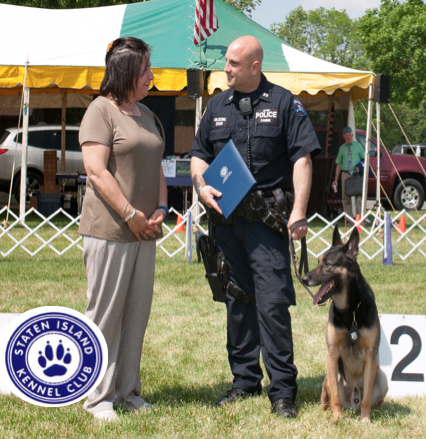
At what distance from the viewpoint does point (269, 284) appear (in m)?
3.00

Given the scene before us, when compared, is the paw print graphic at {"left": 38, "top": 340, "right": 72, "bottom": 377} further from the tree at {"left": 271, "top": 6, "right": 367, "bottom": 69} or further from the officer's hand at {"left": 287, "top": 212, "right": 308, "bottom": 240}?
the tree at {"left": 271, "top": 6, "right": 367, "bottom": 69}

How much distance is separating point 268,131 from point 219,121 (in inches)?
12.3

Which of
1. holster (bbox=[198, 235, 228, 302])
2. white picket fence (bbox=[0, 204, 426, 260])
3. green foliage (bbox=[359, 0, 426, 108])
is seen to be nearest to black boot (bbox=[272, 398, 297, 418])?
holster (bbox=[198, 235, 228, 302])

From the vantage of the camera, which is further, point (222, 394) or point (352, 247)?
point (222, 394)

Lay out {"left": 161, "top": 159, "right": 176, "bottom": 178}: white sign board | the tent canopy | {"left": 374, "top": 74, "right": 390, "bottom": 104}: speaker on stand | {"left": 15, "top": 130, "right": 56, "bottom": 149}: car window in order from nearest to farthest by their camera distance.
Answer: the tent canopy
{"left": 374, "top": 74, "right": 390, "bottom": 104}: speaker on stand
{"left": 161, "top": 159, "right": 176, "bottom": 178}: white sign board
{"left": 15, "top": 130, "right": 56, "bottom": 149}: car window

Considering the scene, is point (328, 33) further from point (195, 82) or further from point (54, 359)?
point (54, 359)

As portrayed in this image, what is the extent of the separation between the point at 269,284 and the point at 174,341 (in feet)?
5.14

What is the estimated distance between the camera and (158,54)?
9.68 metres

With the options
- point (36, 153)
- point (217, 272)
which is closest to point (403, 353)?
point (217, 272)

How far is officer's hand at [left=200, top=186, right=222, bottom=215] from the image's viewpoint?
3.05 meters

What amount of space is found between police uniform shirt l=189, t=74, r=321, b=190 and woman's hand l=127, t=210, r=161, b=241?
613mm

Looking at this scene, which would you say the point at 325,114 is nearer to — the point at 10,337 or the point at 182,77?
the point at 182,77

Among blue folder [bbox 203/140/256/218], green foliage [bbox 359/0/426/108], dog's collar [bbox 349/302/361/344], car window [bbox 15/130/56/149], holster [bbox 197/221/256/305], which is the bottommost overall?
dog's collar [bbox 349/302/361/344]

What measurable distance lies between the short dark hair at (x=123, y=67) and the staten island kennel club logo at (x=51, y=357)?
1.14 metres
